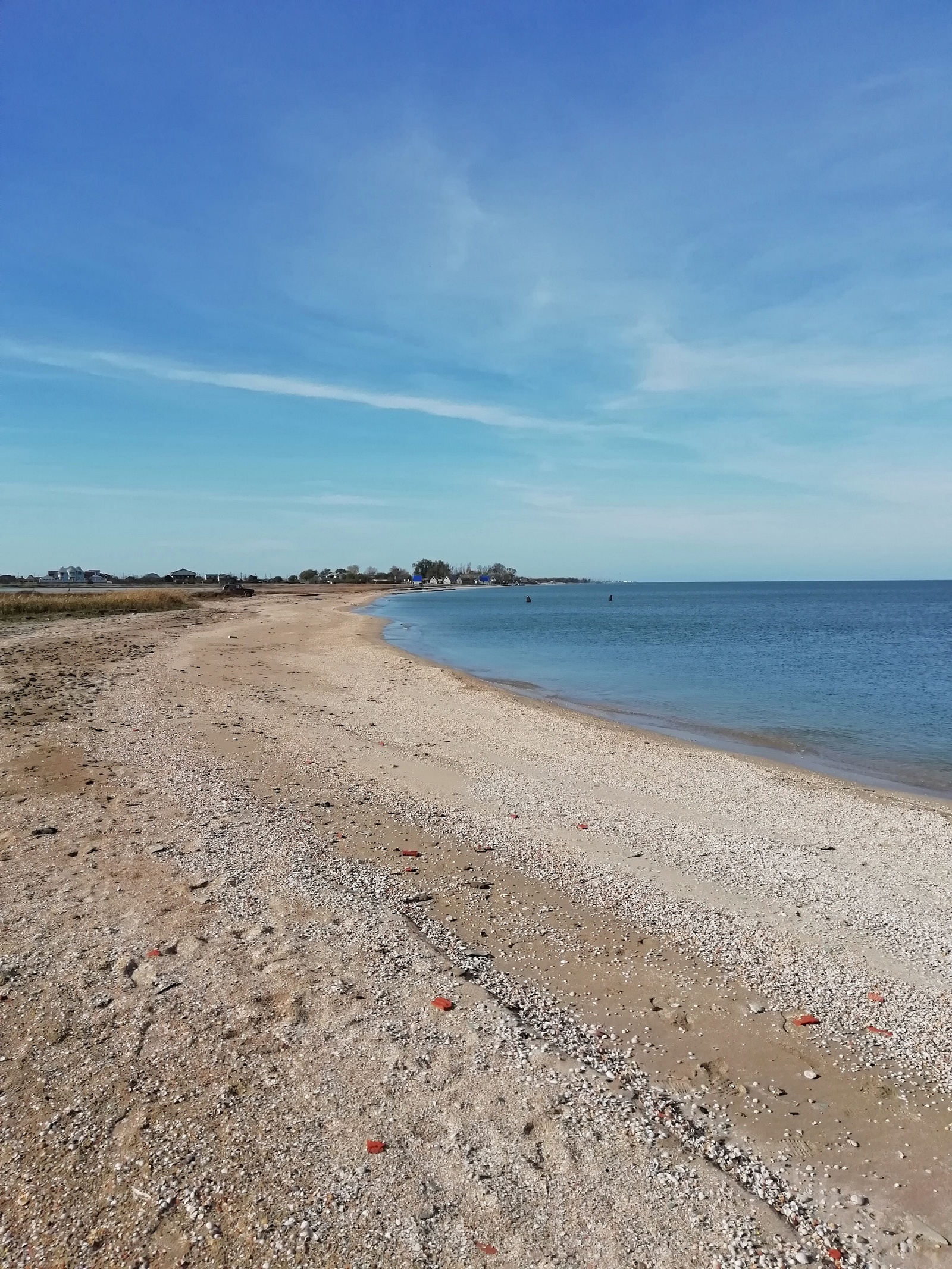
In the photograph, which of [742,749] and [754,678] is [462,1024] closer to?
[742,749]

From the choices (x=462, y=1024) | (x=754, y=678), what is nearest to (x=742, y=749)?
(x=462, y=1024)

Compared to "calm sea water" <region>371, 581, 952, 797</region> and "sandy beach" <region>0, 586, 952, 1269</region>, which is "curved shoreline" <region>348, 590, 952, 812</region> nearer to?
"calm sea water" <region>371, 581, 952, 797</region>

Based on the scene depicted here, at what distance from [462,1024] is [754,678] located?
1011 inches

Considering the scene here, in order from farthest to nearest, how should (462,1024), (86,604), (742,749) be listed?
(86,604), (742,749), (462,1024)

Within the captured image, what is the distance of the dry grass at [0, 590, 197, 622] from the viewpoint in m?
46.3

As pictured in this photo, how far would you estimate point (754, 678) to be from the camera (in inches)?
1110

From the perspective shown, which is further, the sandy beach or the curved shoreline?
the curved shoreline

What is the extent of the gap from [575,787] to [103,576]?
142310 mm

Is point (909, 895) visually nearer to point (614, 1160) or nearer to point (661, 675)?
point (614, 1160)

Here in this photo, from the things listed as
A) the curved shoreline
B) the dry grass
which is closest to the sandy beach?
the curved shoreline

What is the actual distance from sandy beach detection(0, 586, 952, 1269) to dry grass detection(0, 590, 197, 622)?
41576 mm

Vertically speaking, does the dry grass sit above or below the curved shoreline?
above

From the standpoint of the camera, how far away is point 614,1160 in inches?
153

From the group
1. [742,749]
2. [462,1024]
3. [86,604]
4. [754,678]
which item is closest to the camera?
[462,1024]
